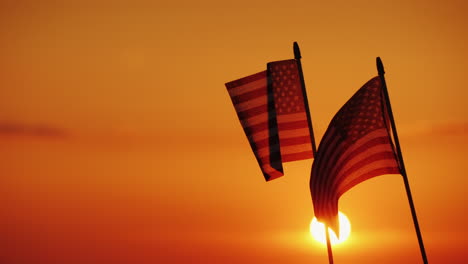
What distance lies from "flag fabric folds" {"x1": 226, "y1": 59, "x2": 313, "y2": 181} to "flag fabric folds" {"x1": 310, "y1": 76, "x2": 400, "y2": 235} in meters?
2.18

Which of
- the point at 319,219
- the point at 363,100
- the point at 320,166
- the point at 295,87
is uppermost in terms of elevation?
the point at 295,87

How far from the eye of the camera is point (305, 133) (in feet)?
76.7

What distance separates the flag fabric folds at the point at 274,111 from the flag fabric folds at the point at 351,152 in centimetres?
218

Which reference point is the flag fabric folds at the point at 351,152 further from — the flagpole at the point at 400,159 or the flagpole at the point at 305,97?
the flagpole at the point at 305,97

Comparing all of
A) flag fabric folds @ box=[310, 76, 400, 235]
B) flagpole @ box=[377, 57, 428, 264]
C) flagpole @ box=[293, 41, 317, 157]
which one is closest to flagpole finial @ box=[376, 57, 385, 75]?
flagpole @ box=[377, 57, 428, 264]

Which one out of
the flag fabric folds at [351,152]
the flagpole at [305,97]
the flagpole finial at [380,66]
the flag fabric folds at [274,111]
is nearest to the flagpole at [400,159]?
the flagpole finial at [380,66]

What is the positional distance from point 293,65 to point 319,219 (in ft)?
16.8

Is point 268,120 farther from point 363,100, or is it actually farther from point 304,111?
point 363,100

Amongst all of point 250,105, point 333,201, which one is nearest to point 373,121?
point 333,201

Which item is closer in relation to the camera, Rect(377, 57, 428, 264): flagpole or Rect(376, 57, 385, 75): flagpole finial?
Rect(377, 57, 428, 264): flagpole

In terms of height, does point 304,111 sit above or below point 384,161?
above

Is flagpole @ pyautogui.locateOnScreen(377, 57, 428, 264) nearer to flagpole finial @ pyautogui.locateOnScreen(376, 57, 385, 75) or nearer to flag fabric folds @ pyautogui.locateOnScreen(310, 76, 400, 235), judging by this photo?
flagpole finial @ pyautogui.locateOnScreen(376, 57, 385, 75)

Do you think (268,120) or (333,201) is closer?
(333,201)

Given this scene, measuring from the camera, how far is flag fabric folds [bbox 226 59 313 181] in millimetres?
23375
